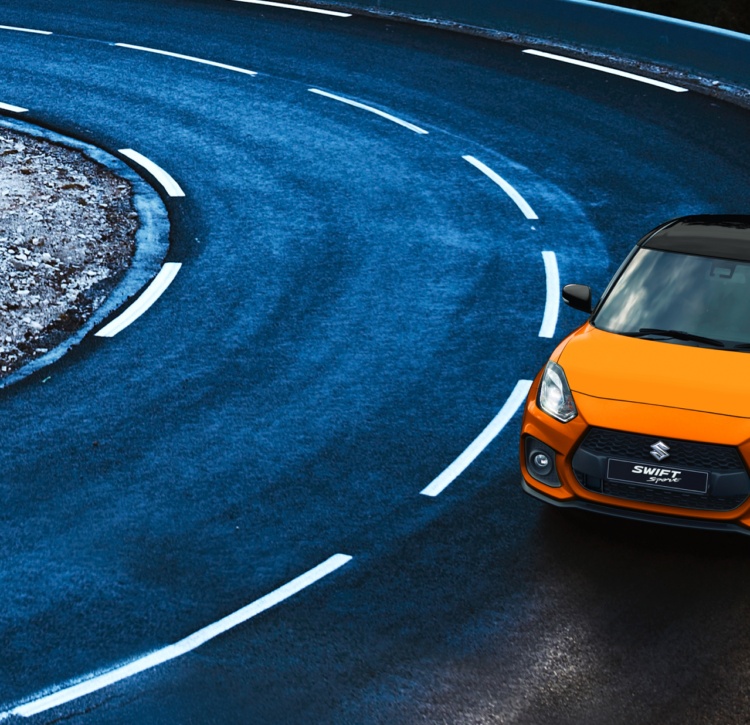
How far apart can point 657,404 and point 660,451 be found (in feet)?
1.13

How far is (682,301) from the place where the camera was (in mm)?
8664

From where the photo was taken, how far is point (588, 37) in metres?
22.3

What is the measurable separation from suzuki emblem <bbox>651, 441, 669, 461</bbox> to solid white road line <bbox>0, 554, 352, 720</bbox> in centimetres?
212

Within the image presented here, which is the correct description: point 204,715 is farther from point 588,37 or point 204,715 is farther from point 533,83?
point 588,37

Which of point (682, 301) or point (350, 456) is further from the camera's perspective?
point (350, 456)

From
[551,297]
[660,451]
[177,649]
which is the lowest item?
[177,649]

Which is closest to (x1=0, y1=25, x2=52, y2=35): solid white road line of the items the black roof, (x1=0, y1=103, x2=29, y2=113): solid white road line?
(x1=0, y1=103, x2=29, y2=113): solid white road line

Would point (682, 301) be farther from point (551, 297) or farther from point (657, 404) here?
point (551, 297)

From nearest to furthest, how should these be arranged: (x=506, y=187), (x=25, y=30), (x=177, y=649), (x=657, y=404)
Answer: (x=177, y=649), (x=657, y=404), (x=506, y=187), (x=25, y=30)

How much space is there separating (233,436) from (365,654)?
3106 millimetres

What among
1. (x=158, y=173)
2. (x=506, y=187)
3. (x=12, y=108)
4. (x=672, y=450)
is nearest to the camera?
(x=672, y=450)

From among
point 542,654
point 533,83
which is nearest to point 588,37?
point 533,83

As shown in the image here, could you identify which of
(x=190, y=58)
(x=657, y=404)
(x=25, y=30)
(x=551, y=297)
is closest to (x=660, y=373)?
(x=657, y=404)

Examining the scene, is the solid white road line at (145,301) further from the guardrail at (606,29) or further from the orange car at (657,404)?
the guardrail at (606,29)
